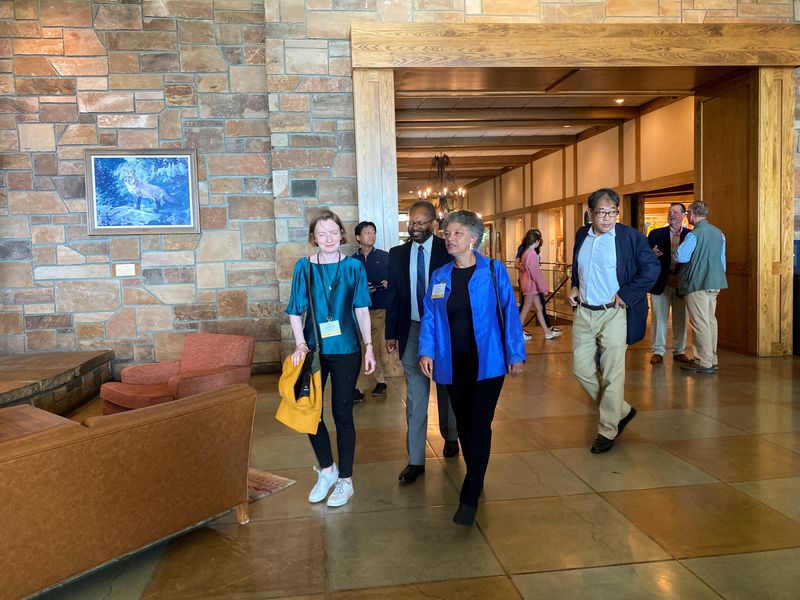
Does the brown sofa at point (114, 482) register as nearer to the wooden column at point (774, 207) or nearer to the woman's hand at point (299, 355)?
the woman's hand at point (299, 355)

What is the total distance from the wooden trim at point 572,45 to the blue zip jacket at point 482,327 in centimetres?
376

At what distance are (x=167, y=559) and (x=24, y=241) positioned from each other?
5146 millimetres

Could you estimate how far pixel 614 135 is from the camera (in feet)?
41.4

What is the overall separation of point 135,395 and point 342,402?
2145 mm

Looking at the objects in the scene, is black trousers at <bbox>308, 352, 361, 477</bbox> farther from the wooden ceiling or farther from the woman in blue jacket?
the wooden ceiling

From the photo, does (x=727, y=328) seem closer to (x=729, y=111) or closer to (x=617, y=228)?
(x=729, y=111)

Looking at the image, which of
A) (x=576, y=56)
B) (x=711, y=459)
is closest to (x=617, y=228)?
(x=711, y=459)

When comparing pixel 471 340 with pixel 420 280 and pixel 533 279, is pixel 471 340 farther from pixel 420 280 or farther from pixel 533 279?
pixel 533 279

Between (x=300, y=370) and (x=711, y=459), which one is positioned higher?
(x=300, y=370)

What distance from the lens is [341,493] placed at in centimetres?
340

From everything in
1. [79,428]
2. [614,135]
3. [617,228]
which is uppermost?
[614,135]

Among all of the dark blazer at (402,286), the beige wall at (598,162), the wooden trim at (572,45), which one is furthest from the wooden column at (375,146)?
the beige wall at (598,162)

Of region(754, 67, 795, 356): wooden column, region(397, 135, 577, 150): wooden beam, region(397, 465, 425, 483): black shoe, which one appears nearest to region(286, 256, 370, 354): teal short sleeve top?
region(397, 465, 425, 483): black shoe

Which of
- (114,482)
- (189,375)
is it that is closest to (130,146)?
(189,375)
